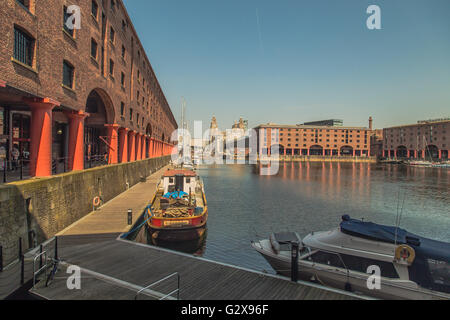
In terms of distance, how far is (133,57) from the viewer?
133 feet

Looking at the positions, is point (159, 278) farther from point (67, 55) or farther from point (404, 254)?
point (67, 55)

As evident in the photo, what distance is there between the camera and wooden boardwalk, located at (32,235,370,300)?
8.90m

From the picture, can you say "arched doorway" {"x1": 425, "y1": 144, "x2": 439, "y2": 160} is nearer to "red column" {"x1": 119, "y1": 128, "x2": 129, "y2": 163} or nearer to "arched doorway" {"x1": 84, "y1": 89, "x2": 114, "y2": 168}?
"red column" {"x1": 119, "y1": 128, "x2": 129, "y2": 163}

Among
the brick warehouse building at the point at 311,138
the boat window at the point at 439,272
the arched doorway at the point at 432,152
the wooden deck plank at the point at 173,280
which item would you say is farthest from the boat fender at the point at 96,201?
the arched doorway at the point at 432,152

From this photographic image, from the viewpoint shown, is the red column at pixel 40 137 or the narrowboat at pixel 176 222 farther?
the narrowboat at pixel 176 222

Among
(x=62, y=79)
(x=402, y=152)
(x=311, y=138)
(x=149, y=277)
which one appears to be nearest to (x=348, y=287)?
(x=149, y=277)

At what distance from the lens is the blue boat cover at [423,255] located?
1041 centimetres

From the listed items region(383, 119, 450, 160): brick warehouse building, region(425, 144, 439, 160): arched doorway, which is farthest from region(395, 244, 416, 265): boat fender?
region(425, 144, 439, 160): arched doorway

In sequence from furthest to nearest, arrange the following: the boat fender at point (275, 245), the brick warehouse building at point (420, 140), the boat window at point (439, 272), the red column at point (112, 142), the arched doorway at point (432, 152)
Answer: the arched doorway at point (432, 152)
the brick warehouse building at point (420, 140)
the red column at point (112, 142)
the boat fender at point (275, 245)
the boat window at point (439, 272)

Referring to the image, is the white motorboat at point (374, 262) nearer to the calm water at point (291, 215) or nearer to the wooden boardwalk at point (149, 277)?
the wooden boardwalk at point (149, 277)

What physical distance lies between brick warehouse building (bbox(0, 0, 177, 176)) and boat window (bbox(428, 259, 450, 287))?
1920 centimetres

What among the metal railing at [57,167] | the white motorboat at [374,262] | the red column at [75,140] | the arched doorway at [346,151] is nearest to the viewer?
the white motorboat at [374,262]

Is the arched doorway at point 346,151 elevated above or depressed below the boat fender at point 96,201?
above

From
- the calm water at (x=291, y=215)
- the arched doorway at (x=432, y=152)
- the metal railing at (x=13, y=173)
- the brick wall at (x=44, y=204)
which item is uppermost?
the arched doorway at (x=432, y=152)
